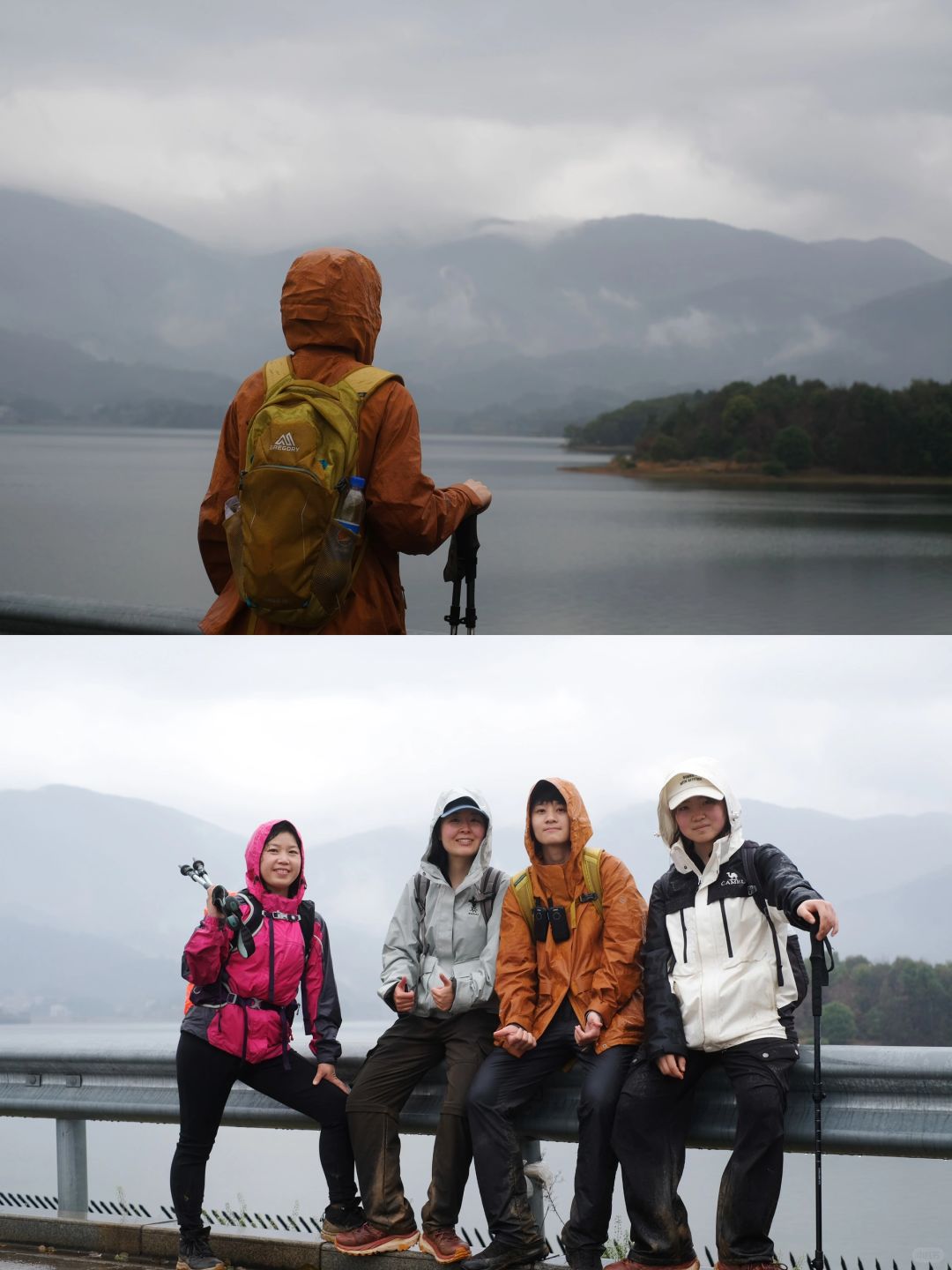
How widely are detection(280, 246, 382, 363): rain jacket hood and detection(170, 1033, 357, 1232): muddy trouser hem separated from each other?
7.28 ft

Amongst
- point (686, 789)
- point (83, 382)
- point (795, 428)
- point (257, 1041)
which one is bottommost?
point (257, 1041)

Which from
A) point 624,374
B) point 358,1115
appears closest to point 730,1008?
point 358,1115

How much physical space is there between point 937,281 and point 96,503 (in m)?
12.5

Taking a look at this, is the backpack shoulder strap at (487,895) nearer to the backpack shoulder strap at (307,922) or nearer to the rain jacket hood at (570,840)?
the rain jacket hood at (570,840)

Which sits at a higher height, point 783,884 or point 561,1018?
point 783,884

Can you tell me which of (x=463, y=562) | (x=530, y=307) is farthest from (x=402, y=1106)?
(x=530, y=307)

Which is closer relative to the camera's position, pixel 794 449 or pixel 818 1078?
pixel 818 1078

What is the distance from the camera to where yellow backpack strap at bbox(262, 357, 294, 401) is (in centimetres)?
453

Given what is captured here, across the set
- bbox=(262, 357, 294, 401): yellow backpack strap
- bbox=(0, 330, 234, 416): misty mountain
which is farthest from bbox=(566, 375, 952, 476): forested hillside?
bbox=(262, 357, 294, 401): yellow backpack strap

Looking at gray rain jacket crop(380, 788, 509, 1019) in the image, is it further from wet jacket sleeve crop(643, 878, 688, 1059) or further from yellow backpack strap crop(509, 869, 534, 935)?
wet jacket sleeve crop(643, 878, 688, 1059)

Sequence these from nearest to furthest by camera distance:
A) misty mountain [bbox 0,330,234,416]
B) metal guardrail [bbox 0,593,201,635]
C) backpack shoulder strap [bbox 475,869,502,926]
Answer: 1. backpack shoulder strap [bbox 475,869,502,926]
2. metal guardrail [bbox 0,593,201,635]
3. misty mountain [bbox 0,330,234,416]

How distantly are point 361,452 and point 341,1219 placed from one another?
234 cm

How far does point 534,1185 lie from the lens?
173 inches

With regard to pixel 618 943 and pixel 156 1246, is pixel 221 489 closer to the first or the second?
pixel 618 943
